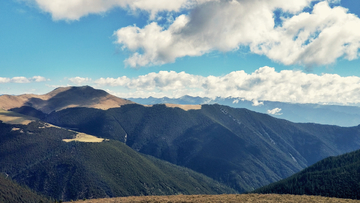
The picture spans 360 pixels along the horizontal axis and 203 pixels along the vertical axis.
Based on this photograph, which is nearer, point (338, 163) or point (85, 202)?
point (85, 202)

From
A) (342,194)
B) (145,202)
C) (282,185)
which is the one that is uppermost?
(145,202)

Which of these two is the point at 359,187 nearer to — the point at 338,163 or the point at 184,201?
the point at 338,163

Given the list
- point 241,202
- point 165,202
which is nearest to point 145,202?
point 165,202

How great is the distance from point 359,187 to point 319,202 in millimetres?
69179

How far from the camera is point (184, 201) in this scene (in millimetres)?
89375

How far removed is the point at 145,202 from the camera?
91438 millimetres

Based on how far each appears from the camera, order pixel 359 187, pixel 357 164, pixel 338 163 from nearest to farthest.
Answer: pixel 359 187 → pixel 357 164 → pixel 338 163

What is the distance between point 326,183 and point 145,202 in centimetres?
12609

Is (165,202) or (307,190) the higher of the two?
(165,202)

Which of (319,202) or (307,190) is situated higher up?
(319,202)

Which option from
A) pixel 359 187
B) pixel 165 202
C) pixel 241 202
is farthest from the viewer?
pixel 359 187

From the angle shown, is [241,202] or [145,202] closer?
[241,202]

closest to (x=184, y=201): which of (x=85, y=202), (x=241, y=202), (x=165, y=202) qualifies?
(x=165, y=202)

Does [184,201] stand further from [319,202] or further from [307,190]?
[307,190]
